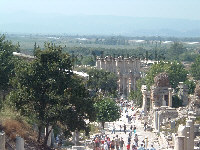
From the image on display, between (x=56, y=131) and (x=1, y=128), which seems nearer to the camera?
(x=1, y=128)

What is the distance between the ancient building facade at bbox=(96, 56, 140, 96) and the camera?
3275 inches

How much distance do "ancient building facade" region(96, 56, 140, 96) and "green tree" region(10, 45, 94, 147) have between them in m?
52.3

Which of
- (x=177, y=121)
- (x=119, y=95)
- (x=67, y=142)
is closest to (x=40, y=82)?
(x=67, y=142)

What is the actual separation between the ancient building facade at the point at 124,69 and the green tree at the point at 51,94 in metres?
52.3

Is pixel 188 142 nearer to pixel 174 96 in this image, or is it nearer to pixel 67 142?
pixel 67 142

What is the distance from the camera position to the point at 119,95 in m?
80.6

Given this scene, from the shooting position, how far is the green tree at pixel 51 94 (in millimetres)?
27094

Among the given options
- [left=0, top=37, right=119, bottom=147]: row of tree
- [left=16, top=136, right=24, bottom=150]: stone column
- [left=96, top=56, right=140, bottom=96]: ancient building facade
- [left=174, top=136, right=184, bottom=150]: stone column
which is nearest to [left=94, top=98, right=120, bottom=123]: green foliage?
[left=0, top=37, right=119, bottom=147]: row of tree

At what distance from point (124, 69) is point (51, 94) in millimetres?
61991

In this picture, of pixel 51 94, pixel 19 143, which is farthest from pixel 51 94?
pixel 19 143

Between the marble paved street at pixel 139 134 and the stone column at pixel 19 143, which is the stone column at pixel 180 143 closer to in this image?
A: the stone column at pixel 19 143

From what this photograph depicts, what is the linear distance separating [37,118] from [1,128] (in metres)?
1.96

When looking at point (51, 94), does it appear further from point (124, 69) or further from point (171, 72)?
point (124, 69)

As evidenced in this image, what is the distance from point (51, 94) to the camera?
89.0 feet
